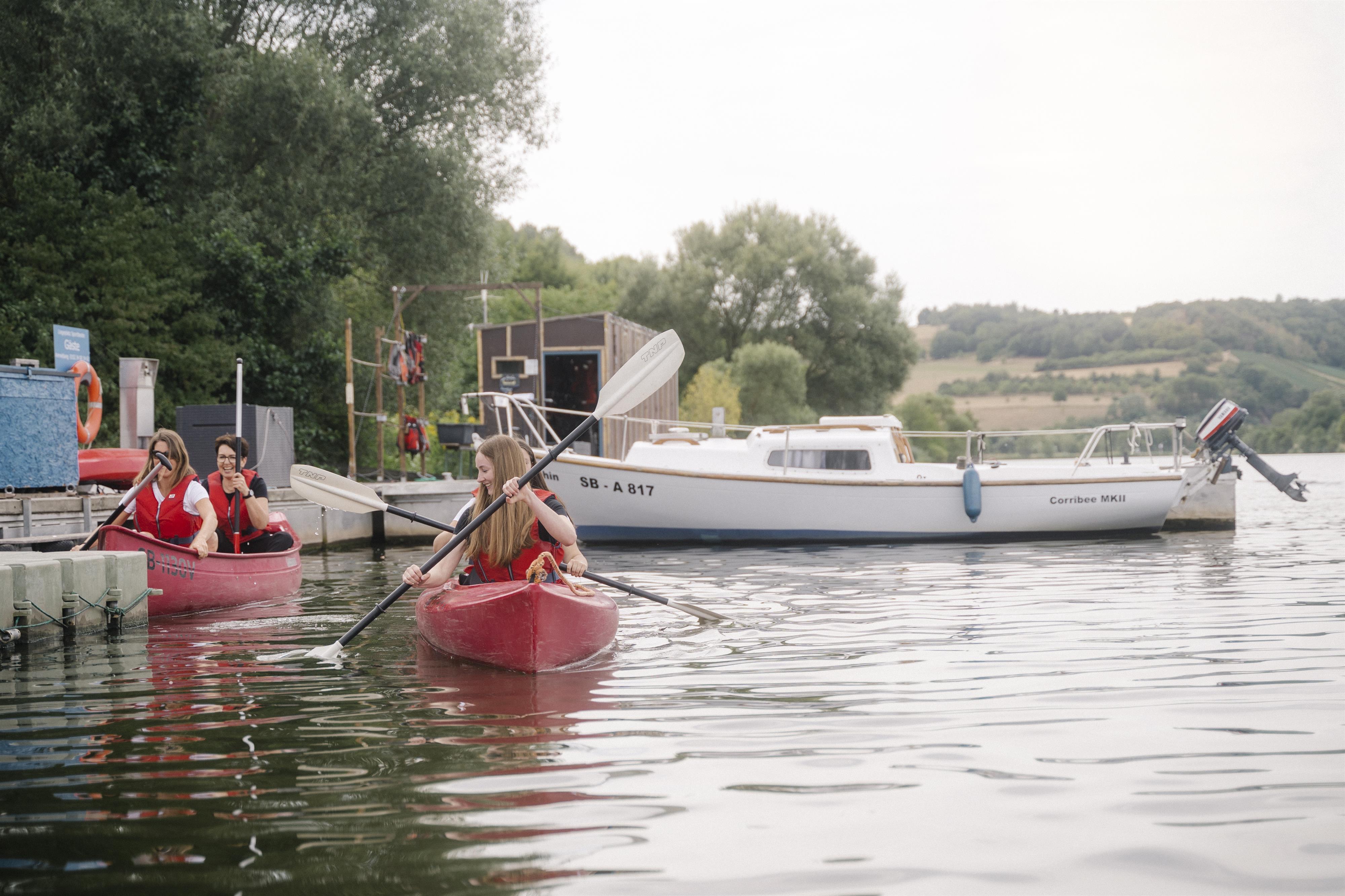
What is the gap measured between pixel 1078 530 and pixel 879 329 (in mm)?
32230

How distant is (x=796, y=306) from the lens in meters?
50.8

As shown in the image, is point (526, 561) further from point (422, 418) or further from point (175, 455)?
point (422, 418)

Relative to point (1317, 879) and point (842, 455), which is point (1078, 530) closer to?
point (842, 455)

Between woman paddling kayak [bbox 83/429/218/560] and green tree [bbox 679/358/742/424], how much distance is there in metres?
34.0

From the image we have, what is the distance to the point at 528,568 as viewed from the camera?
6.70m

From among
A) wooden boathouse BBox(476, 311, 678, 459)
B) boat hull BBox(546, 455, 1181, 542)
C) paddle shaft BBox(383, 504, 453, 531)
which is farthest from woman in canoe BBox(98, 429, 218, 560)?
wooden boathouse BBox(476, 311, 678, 459)

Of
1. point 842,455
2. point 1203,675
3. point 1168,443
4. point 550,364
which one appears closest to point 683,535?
point 842,455

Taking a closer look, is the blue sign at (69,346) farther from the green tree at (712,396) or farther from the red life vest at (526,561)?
the green tree at (712,396)

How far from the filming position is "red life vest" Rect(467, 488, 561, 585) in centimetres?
700

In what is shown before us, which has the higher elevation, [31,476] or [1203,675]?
[31,476]

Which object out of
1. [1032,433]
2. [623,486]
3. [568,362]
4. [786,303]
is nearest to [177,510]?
[623,486]

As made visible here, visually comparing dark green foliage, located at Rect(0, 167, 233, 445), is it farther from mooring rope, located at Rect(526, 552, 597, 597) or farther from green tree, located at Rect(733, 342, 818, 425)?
green tree, located at Rect(733, 342, 818, 425)

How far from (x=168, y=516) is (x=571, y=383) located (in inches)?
826

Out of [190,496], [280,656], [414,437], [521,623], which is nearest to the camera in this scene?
[521,623]
